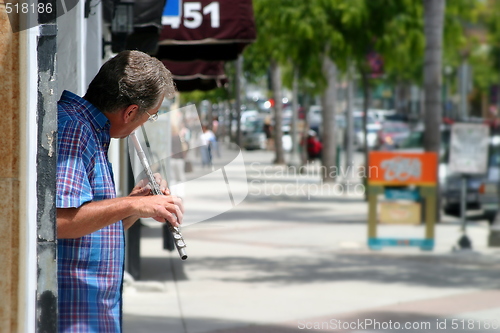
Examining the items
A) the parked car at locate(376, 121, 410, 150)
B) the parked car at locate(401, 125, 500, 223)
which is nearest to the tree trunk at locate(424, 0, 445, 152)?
the parked car at locate(401, 125, 500, 223)

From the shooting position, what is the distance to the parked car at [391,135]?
34.2 m

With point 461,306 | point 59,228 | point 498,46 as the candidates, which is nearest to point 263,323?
point 461,306

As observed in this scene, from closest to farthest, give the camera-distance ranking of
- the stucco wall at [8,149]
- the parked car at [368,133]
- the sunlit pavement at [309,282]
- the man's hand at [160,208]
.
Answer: the stucco wall at [8,149]
the man's hand at [160,208]
the sunlit pavement at [309,282]
the parked car at [368,133]

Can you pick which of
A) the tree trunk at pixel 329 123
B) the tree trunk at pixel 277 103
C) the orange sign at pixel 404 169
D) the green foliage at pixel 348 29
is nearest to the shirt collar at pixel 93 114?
the orange sign at pixel 404 169

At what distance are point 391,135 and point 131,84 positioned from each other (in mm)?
37835

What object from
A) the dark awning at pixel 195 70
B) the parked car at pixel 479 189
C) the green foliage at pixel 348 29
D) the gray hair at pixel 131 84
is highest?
the green foliage at pixel 348 29

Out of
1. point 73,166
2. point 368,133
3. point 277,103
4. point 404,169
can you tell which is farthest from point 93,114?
point 368,133

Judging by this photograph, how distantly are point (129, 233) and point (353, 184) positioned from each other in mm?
14604

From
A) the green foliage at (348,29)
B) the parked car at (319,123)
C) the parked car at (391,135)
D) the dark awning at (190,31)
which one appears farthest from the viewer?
the parked car at (319,123)

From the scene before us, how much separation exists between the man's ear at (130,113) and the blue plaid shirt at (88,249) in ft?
0.20

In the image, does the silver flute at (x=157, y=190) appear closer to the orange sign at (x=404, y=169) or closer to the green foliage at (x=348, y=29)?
the orange sign at (x=404, y=169)

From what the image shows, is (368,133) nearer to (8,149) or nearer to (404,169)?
Result: (404,169)

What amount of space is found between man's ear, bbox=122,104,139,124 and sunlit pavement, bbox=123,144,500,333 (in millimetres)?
1428

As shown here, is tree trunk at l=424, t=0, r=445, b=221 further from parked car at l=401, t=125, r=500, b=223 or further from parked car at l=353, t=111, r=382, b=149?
parked car at l=353, t=111, r=382, b=149
